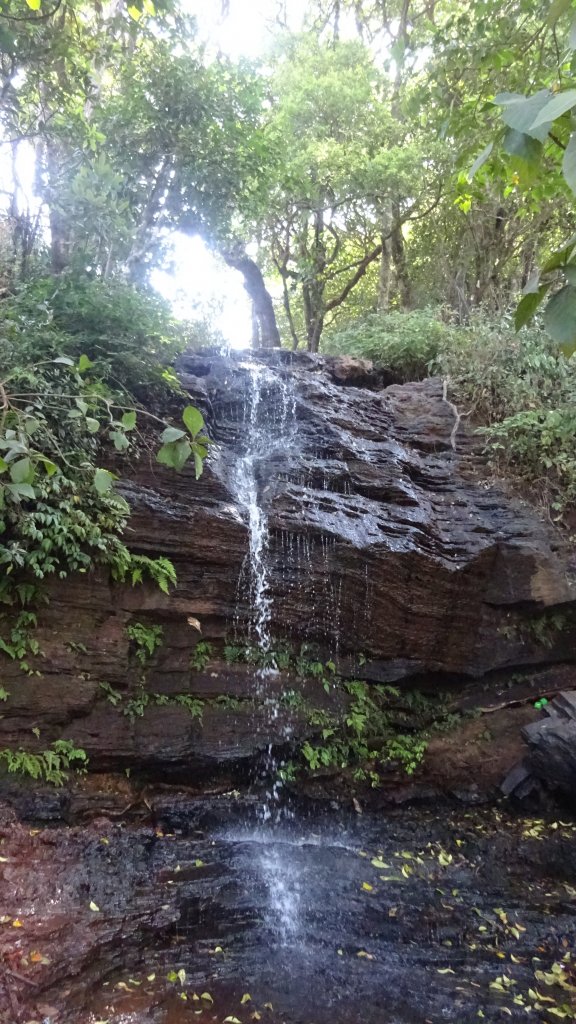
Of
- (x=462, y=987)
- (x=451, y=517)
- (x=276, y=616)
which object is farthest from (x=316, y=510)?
(x=462, y=987)

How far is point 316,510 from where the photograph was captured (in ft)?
22.8

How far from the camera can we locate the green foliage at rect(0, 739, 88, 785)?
4922mm

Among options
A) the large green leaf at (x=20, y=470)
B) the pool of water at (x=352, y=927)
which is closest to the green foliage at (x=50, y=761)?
the pool of water at (x=352, y=927)

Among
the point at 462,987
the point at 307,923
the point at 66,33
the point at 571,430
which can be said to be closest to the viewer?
the point at 462,987

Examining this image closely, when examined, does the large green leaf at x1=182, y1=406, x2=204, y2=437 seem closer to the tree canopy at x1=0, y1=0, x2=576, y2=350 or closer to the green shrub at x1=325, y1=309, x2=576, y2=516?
the tree canopy at x1=0, y1=0, x2=576, y2=350

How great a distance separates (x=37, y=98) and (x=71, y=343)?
8.86ft

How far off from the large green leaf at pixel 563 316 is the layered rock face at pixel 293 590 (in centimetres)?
505

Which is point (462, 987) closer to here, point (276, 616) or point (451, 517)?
point (276, 616)

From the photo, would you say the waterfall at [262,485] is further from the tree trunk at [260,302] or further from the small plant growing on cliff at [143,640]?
the tree trunk at [260,302]

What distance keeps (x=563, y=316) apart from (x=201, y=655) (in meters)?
5.43

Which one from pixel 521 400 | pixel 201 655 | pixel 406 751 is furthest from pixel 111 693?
pixel 521 400

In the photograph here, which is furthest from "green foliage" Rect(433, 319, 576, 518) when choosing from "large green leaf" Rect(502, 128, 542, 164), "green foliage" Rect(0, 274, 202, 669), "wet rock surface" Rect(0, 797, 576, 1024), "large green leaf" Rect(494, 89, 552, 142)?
"large green leaf" Rect(494, 89, 552, 142)

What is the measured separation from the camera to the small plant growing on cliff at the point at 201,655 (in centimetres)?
616

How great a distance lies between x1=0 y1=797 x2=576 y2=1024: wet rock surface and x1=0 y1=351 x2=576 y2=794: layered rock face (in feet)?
2.78
